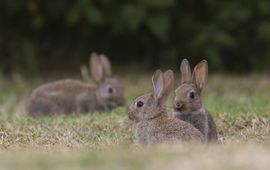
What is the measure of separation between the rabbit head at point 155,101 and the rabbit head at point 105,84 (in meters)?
3.57

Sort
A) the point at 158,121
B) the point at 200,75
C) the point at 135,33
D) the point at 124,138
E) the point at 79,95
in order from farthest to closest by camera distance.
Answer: the point at 135,33
the point at 79,95
the point at 200,75
the point at 124,138
the point at 158,121

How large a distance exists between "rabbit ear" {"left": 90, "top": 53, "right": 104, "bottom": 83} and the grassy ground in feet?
3.90

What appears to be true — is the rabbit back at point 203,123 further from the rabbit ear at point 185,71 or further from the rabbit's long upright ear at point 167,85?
the rabbit ear at point 185,71

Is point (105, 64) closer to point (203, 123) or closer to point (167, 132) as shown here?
point (203, 123)

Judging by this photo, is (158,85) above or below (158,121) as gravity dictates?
above

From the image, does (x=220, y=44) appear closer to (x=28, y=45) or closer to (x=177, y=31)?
(x=177, y=31)

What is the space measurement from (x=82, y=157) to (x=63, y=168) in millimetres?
349

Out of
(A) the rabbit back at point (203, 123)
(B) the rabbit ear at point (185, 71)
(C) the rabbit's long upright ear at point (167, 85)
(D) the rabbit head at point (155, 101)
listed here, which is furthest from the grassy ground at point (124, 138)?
(B) the rabbit ear at point (185, 71)

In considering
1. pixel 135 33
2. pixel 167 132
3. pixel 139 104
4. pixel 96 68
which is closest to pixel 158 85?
pixel 139 104

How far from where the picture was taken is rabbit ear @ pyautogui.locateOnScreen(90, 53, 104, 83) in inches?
472

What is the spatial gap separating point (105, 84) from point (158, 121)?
445 centimetres

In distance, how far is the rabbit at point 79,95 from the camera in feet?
36.9

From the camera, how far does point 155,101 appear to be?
8.04 metres

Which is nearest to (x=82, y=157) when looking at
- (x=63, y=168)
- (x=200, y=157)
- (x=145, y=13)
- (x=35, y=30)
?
(x=63, y=168)
